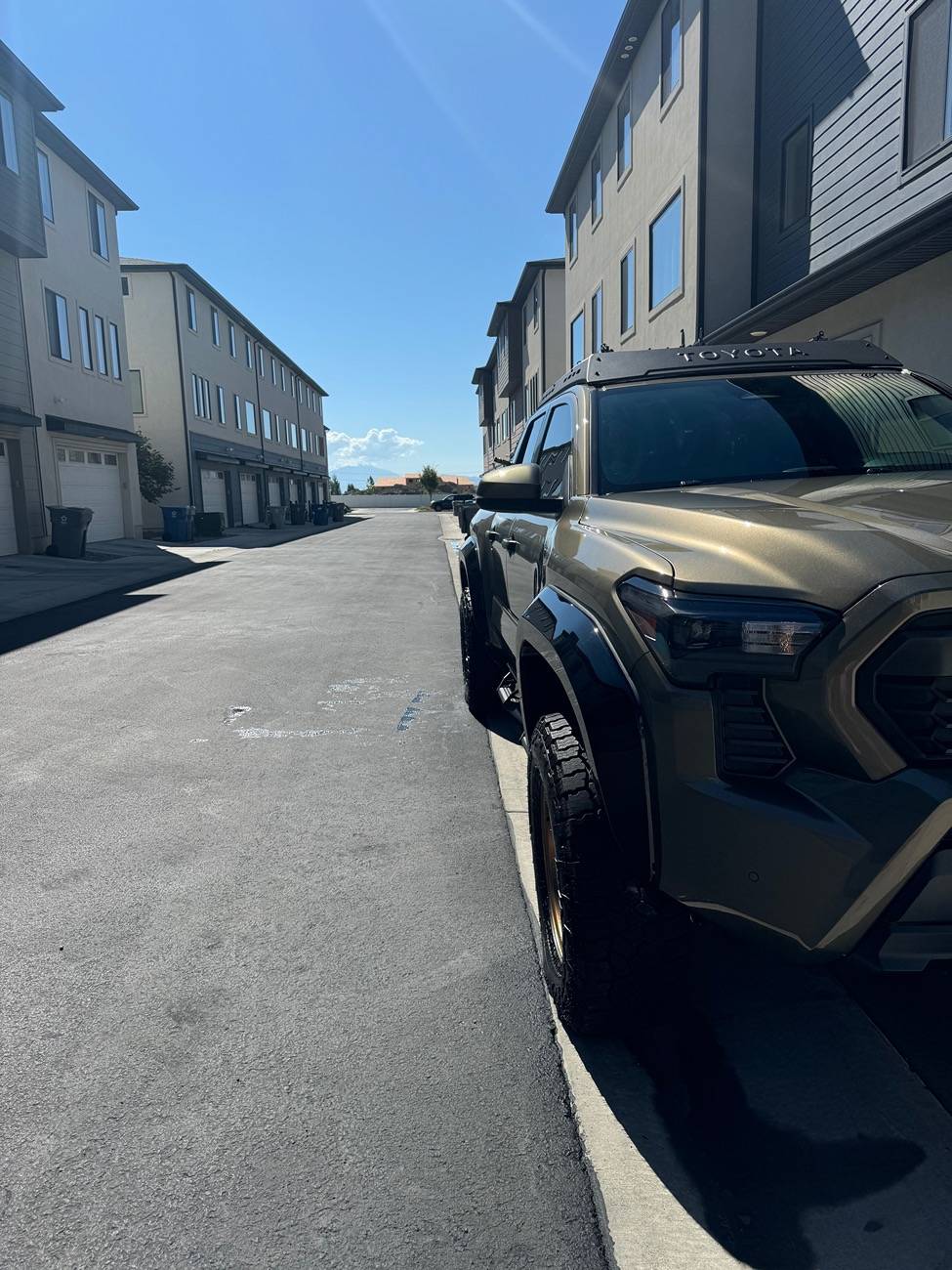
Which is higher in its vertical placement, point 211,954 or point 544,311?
point 544,311

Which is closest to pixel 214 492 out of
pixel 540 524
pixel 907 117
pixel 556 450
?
pixel 907 117

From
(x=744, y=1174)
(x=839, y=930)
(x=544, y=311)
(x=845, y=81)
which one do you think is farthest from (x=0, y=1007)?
(x=544, y=311)

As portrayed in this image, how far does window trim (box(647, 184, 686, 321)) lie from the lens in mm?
14078

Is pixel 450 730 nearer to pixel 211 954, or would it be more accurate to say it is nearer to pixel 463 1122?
pixel 211 954

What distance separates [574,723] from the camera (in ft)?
8.67

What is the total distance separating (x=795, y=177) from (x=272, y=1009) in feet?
44.7

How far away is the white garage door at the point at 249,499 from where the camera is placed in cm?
4150

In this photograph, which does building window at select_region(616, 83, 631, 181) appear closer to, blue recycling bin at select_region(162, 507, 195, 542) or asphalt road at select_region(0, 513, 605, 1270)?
asphalt road at select_region(0, 513, 605, 1270)

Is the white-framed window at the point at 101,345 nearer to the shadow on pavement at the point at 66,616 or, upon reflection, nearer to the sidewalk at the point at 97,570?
the sidewalk at the point at 97,570

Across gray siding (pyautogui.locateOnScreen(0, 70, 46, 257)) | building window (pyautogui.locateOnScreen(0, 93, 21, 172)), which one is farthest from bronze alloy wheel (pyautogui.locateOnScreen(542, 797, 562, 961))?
building window (pyautogui.locateOnScreen(0, 93, 21, 172))

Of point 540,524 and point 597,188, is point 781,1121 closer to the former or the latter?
point 540,524

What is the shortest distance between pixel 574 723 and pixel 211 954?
4.93 feet

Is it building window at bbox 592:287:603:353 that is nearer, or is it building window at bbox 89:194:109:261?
building window at bbox 592:287:603:353

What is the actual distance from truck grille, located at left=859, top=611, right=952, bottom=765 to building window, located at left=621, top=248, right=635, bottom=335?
55.9 feet
